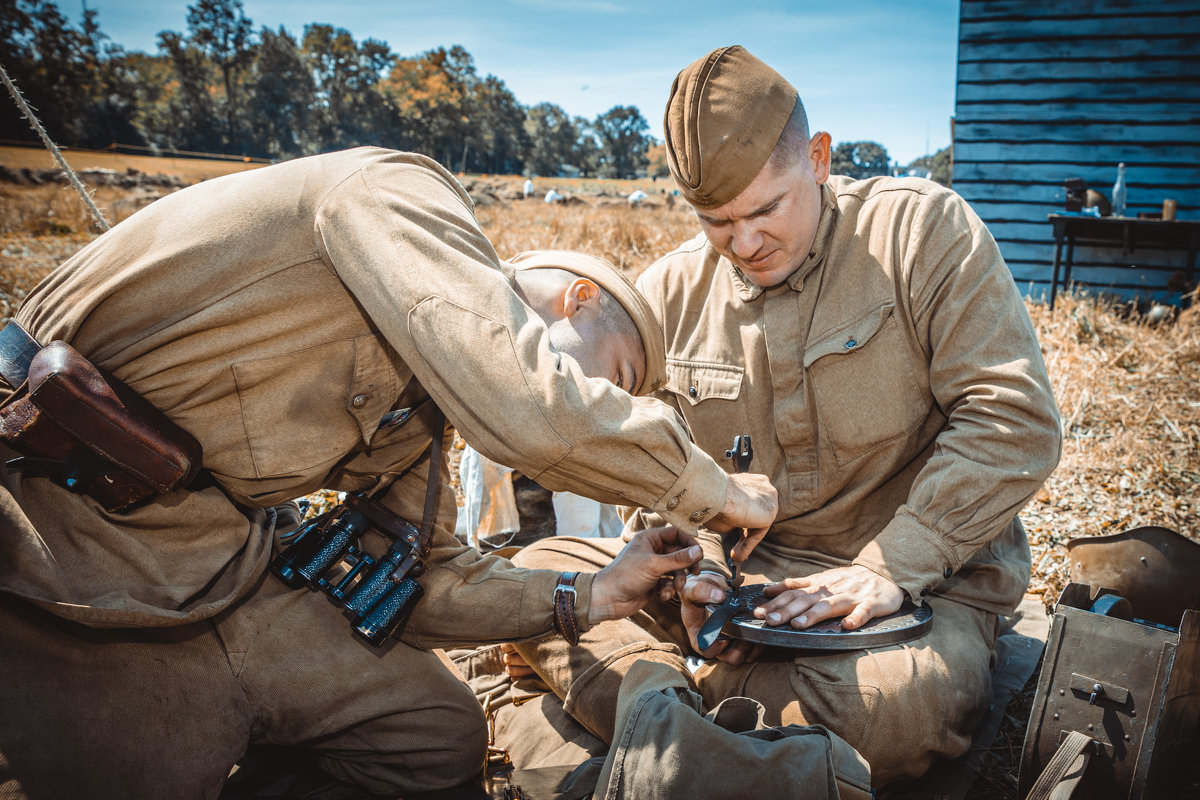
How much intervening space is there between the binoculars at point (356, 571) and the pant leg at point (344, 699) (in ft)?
0.29

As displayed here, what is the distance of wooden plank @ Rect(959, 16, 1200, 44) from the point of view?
30.8 feet

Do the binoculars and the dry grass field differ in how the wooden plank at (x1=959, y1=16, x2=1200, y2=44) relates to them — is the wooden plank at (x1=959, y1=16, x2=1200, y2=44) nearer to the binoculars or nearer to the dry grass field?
the dry grass field

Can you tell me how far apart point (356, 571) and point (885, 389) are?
1.87 meters

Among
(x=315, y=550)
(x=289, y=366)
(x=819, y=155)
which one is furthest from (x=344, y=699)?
(x=819, y=155)

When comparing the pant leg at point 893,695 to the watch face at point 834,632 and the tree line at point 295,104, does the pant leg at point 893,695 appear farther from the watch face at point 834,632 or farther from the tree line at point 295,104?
the tree line at point 295,104

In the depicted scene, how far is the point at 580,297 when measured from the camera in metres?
2.20

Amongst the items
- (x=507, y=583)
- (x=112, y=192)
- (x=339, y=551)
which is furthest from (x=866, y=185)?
(x=112, y=192)

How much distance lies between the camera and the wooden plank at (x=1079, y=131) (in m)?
9.64

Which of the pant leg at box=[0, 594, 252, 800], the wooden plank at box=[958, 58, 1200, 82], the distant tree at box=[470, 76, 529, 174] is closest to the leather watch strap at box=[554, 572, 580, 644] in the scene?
the pant leg at box=[0, 594, 252, 800]

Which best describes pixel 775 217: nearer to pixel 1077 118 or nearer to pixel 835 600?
pixel 835 600

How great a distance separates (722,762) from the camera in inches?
67.8

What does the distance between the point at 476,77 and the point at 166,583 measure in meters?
78.7

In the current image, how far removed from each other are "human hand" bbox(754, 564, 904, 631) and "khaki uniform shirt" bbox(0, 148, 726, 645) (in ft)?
1.85

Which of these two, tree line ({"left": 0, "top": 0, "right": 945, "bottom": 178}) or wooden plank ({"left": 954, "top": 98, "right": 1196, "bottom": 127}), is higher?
tree line ({"left": 0, "top": 0, "right": 945, "bottom": 178})
